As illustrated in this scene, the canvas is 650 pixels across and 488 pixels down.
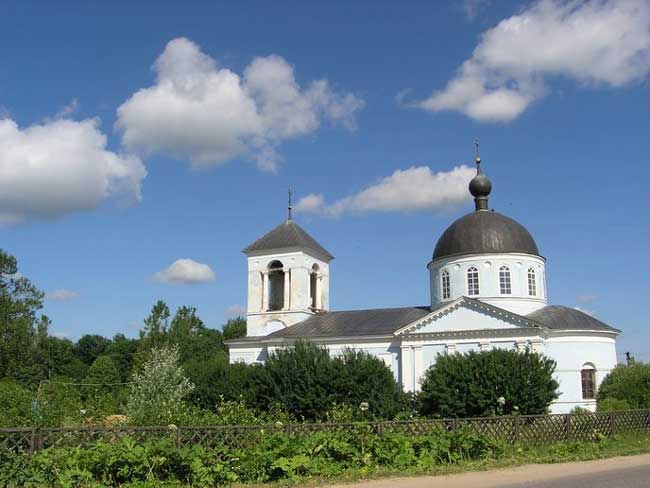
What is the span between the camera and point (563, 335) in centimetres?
3506

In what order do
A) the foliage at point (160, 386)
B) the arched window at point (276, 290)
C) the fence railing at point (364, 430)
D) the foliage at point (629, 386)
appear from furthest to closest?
the arched window at point (276, 290), the foliage at point (629, 386), the foliage at point (160, 386), the fence railing at point (364, 430)

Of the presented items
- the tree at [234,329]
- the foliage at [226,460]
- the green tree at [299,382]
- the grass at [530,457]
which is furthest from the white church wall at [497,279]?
the tree at [234,329]

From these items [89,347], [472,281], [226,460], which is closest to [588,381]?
[472,281]

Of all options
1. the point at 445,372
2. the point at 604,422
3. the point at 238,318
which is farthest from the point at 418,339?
the point at 238,318

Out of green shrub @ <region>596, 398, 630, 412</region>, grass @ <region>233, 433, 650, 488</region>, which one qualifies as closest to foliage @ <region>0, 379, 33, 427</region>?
grass @ <region>233, 433, 650, 488</region>

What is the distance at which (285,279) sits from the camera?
4253 cm

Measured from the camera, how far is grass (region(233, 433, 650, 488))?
12008 millimetres

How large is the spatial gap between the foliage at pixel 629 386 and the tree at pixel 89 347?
269ft

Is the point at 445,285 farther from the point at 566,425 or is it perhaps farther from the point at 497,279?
the point at 566,425

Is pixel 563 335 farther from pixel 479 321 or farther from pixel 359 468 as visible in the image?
pixel 359 468

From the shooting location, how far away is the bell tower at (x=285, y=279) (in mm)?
42062

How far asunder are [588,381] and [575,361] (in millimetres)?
1294

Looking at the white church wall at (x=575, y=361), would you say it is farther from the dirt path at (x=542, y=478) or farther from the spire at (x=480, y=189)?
the dirt path at (x=542, y=478)

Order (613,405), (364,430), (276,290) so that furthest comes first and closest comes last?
(276,290)
(613,405)
(364,430)
